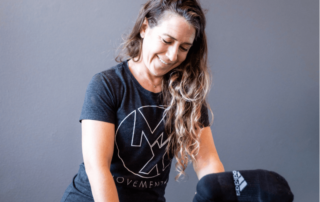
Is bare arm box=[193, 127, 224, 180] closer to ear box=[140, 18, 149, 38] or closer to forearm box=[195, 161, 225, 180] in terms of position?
forearm box=[195, 161, 225, 180]

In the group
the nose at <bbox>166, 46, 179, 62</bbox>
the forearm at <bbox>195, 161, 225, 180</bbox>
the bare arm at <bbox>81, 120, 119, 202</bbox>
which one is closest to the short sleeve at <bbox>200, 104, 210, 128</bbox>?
the forearm at <bbox>195, 161, 225, 180</bbox>

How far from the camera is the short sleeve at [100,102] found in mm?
758

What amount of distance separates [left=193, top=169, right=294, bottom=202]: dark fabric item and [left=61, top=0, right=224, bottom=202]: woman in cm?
30

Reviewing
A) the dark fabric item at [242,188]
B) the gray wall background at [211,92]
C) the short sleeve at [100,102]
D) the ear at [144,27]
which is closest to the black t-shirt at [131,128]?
the short sleeve at [100,102]

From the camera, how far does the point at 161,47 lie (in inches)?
31.8

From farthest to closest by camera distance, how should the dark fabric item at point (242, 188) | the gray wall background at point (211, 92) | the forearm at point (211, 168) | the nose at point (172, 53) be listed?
the gray wall background at point (211, 92), the forearm at point (211, 168), the nose at point (172, 53), the dark fabric item at point (242, 188)

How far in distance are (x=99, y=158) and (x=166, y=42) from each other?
401 millimetres

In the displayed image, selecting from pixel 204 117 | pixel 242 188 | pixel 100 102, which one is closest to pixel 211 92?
pixel 204 117

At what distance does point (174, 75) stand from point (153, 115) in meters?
0.19

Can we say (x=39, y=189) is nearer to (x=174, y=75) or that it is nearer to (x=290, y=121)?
(x=174, y=75)

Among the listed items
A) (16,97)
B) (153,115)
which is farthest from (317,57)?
(16,97)

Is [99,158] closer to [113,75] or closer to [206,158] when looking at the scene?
[113,75]

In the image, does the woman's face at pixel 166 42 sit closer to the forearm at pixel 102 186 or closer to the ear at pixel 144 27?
the ear at pixel 144 27

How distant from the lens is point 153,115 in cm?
87
